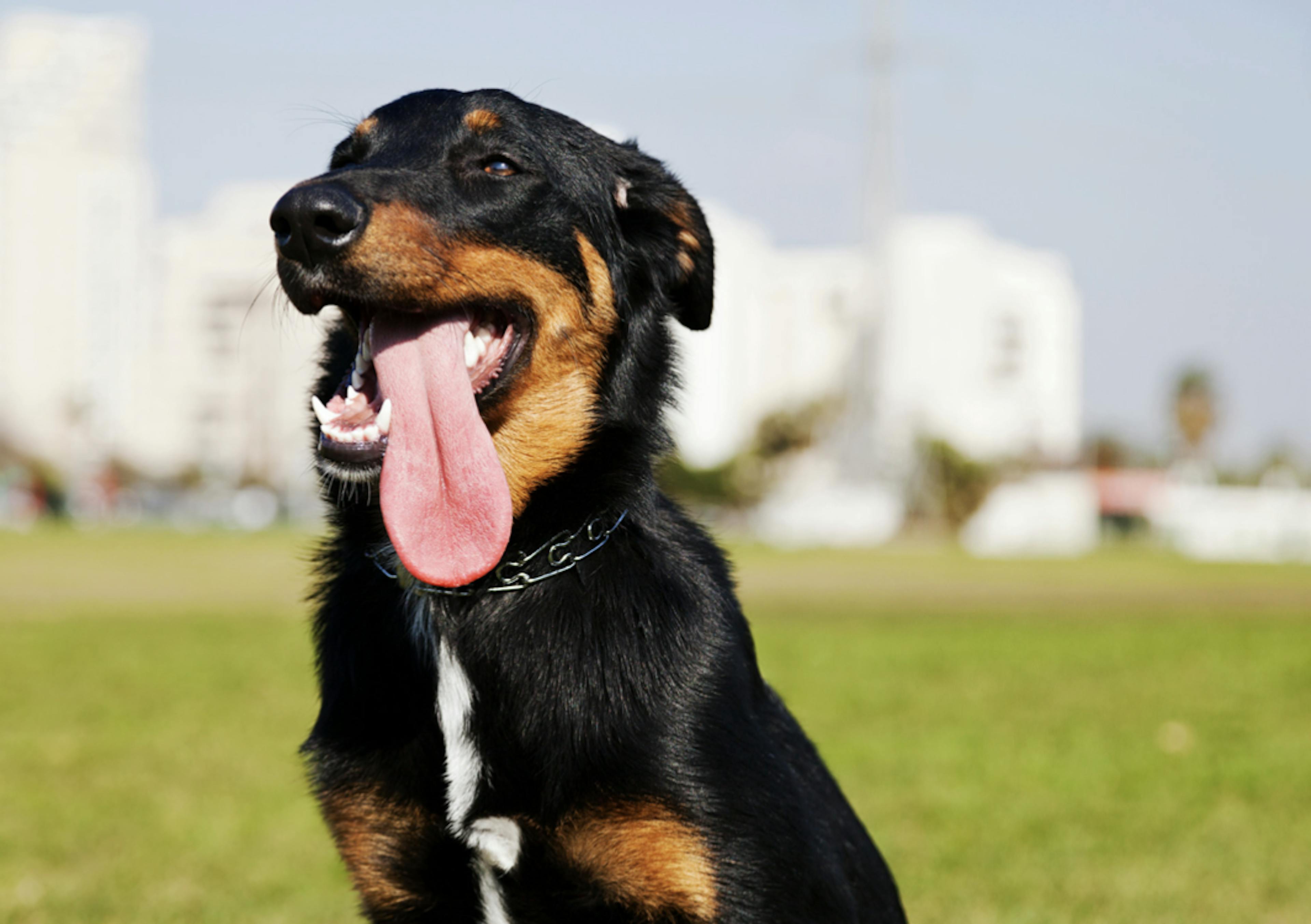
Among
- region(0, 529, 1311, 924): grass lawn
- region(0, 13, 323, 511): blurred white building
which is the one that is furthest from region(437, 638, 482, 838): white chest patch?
region(0, 13, 323, 511): blurred white building

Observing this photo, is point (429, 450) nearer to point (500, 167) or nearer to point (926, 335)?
point (500, 167)

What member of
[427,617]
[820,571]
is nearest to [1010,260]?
[820,571]

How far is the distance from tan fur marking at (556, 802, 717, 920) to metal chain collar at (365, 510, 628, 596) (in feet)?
1.86

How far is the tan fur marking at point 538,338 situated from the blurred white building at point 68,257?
136336 millimetres

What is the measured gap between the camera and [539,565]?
3.20 m

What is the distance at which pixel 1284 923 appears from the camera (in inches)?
196

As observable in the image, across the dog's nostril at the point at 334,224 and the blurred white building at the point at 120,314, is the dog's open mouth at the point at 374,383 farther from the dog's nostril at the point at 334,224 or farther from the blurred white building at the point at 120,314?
the blurred white building at the point at 120,314

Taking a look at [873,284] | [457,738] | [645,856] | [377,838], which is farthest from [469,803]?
[873,284]

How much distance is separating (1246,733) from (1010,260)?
123m

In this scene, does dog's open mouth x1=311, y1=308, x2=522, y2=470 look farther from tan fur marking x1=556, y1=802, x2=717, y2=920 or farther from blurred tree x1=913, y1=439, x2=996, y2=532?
blurred tree x1=913, y1=439, x2=996, y2=532

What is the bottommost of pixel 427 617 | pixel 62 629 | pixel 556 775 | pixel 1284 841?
pixel 62 629

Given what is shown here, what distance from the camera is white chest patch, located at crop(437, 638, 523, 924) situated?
9.65ft

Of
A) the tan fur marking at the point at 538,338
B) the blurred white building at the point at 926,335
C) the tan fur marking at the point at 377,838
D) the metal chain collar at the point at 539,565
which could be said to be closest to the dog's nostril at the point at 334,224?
the tan fur marking at the point at 538,338

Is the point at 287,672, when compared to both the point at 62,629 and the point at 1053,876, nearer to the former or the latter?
the point at 62,629
